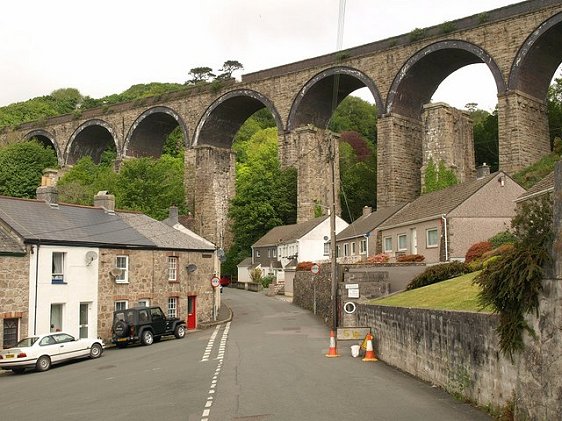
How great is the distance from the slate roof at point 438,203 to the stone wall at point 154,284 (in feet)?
35.7

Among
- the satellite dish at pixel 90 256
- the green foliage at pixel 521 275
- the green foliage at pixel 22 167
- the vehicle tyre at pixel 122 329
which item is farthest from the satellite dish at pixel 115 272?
the green foliage at pixel 22 167

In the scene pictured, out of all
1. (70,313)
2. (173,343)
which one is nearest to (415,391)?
(173,343)

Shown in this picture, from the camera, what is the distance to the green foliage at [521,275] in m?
9.03

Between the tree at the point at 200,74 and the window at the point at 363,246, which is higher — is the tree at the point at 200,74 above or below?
above

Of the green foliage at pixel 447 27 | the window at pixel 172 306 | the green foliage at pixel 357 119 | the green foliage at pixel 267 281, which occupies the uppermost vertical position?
the green foliage at pixel 357 119

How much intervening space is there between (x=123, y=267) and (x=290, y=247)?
2731 cm

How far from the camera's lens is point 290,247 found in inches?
2222

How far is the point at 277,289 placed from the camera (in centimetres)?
5478

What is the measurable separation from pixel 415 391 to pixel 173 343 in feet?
52.5

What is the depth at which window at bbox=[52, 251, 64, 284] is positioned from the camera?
26.9 m

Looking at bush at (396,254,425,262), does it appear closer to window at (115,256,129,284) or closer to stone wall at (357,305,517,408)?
window at (115,256,129,284)

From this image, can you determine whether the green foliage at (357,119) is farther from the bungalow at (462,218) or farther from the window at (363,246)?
the bungalow at (462,218)

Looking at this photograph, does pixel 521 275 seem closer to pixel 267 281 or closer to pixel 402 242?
pixel 402 242

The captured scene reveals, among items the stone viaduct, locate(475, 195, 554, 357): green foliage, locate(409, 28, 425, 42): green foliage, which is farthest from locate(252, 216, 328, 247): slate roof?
locate(475, 195, 554, 357): green foliage
